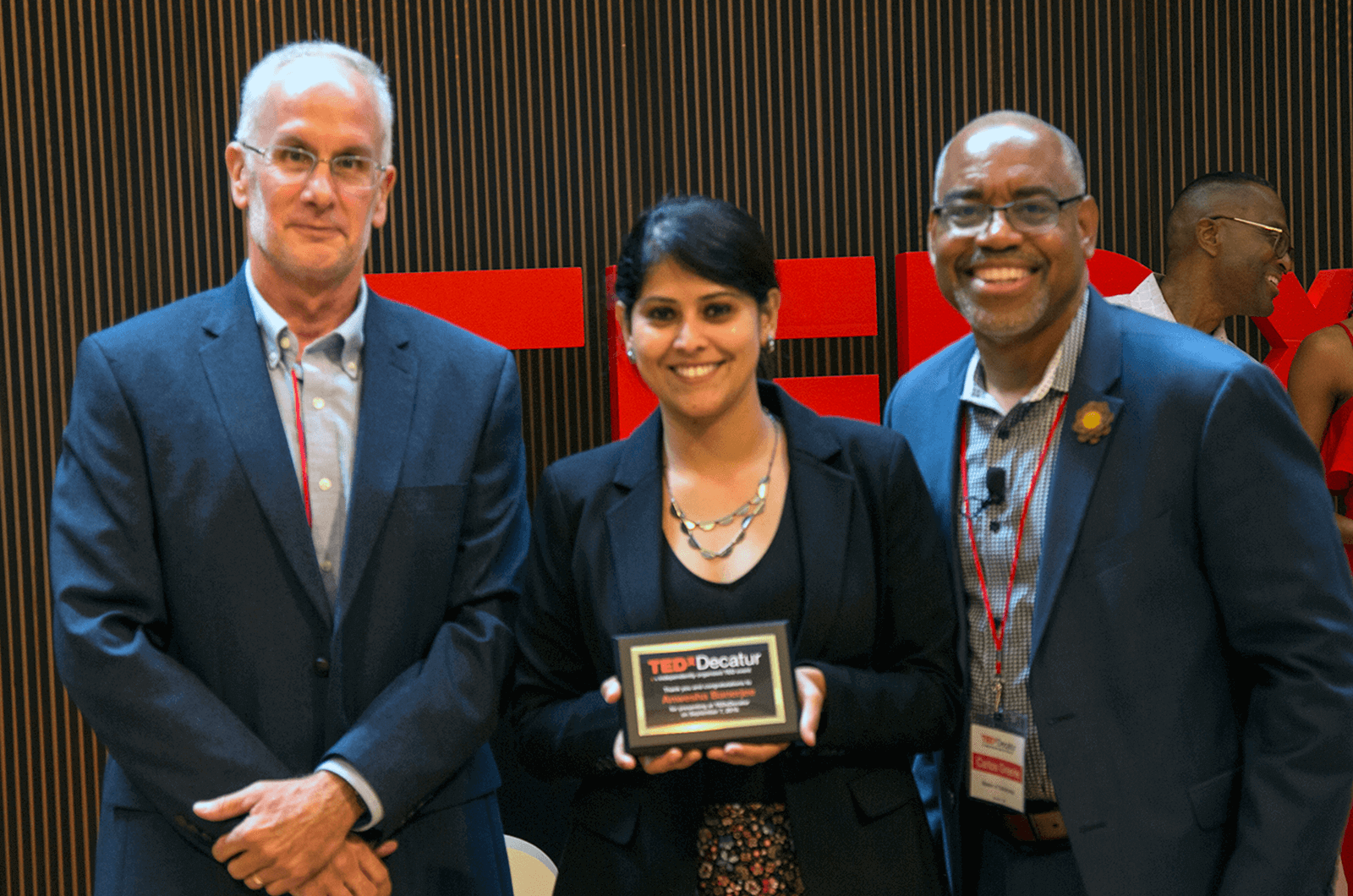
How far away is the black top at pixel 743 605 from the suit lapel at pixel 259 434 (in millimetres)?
524

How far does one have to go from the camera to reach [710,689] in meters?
1.56

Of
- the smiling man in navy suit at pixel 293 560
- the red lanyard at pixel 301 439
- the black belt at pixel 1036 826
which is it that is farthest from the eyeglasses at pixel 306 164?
the black belt at pixel 1036 826

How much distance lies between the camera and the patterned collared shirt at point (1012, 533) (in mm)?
1847

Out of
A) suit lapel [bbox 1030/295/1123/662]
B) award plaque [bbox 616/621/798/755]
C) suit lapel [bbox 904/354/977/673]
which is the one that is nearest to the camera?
award plaque [bbox 616/621/798/755]

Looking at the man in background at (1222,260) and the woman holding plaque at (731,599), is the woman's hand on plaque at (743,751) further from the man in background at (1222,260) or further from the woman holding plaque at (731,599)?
the man in background at (1222,260)

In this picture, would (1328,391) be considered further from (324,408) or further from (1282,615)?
(324,408)

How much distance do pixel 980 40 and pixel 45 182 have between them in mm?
3174

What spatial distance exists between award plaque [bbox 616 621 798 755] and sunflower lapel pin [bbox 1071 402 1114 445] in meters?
0.60

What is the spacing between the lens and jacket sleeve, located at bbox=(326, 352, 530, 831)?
1721mm

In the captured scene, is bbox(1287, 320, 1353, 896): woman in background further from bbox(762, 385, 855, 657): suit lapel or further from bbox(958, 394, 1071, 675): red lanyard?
bbox(762, 385, 855, 657): suit lapel

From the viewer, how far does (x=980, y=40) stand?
4238mm

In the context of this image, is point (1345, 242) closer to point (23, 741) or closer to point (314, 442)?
point (314, 442)

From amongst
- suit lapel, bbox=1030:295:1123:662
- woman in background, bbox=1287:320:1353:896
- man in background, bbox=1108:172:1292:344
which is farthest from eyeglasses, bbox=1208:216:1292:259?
suit lapel, bbox=1030:295:1123:662

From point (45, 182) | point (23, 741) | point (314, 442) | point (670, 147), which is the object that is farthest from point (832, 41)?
point (23, 741)
